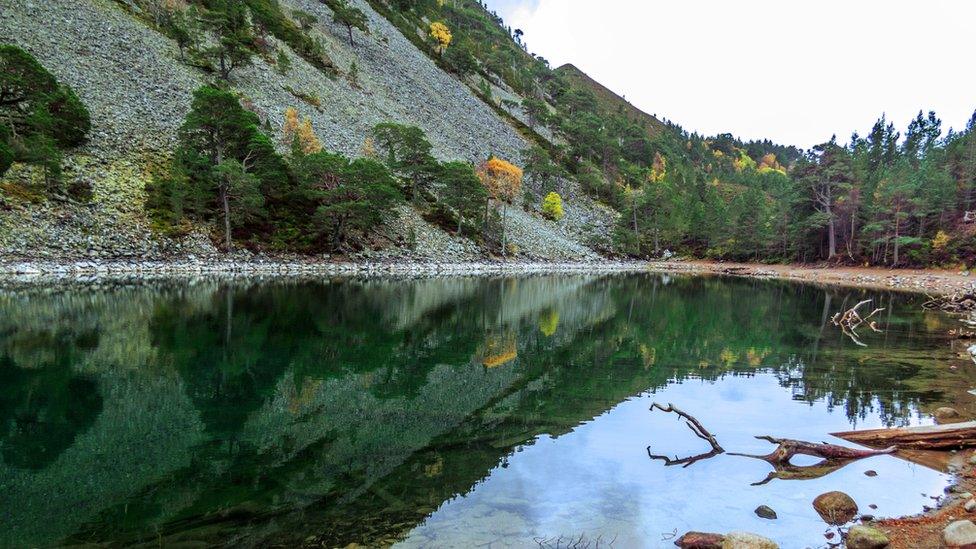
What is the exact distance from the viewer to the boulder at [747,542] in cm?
619

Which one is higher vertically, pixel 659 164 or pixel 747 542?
pixel 659 164

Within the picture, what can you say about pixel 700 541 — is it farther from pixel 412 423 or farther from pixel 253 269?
pixel 253 269

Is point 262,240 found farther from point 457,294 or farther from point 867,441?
point 867,441

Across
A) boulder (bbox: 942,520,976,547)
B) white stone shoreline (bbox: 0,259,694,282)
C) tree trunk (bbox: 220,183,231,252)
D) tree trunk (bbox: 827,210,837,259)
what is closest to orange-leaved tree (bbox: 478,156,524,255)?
white stone shoreline (bbox: 0,259,694,282)

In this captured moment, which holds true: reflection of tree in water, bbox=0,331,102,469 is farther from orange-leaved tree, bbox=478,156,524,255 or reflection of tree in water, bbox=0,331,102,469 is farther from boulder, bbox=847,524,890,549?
orange-leaved tree, bbox=478,156,524,255

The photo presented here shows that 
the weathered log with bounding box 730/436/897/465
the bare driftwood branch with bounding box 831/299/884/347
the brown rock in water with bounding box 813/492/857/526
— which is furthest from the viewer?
the bare driftwood branch with bounding box 831/299/884/347

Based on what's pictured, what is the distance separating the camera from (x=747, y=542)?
6.25m

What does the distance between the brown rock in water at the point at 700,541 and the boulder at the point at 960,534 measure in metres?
2.51

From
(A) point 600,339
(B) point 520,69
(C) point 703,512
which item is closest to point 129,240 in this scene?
(A) point 600,339

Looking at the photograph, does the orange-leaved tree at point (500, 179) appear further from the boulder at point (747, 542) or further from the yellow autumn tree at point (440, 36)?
the boulder at point (747, 542)

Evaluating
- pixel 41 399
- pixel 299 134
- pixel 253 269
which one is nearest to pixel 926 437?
pixel 41 399

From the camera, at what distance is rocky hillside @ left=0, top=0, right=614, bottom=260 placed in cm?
4088

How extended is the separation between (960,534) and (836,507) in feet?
5.47

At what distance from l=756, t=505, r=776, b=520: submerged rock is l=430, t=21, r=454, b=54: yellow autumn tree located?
134685 mm
